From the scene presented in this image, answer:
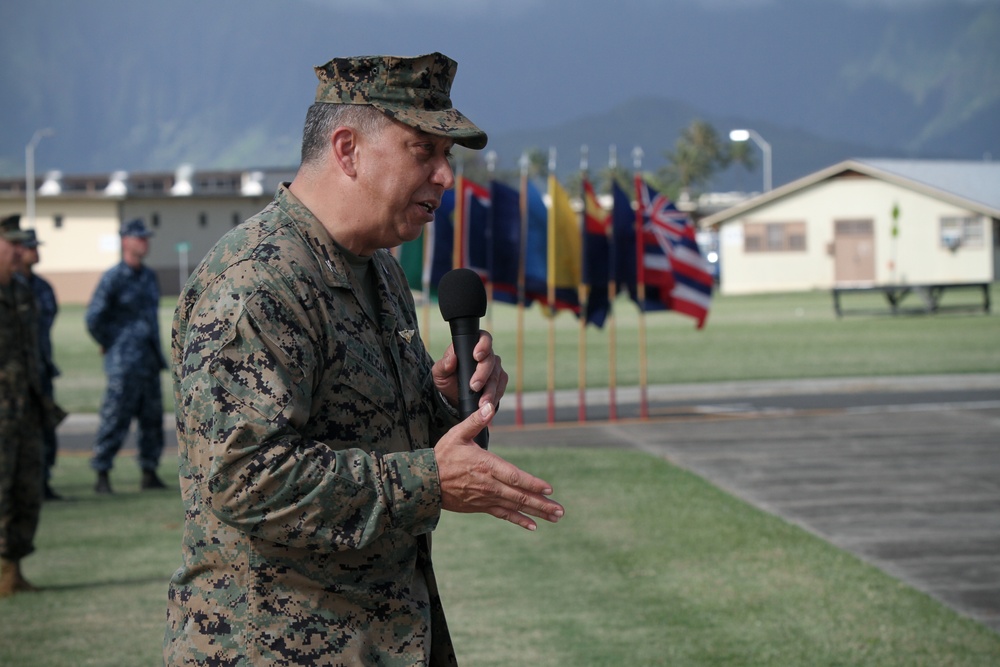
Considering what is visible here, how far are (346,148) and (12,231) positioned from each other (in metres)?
7.03

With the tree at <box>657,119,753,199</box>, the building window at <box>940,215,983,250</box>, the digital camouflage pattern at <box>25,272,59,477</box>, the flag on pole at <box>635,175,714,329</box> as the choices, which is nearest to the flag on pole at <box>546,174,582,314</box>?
the flag on pole at <box>635,175,714,329</box>

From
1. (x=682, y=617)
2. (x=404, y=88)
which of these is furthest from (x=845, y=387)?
(x=404, y=88)

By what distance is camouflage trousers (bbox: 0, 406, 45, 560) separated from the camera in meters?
7.81

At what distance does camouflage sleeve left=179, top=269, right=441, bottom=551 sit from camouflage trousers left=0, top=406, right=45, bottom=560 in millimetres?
5729

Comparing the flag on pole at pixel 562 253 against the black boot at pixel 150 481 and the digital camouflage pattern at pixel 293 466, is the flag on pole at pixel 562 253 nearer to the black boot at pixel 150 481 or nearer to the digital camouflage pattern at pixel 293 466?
the black boot at pixel 150 481

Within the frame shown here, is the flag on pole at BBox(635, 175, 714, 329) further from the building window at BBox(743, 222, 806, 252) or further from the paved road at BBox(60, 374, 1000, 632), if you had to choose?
the building window at BBox(743, 222, 806, 252)

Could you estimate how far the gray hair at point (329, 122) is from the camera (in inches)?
110

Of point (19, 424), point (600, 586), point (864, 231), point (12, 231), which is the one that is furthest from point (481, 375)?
point (864, 231)

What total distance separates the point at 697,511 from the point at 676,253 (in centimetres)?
653

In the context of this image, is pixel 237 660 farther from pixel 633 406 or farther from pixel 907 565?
pixel 633 406

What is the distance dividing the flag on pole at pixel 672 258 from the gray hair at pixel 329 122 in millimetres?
13184

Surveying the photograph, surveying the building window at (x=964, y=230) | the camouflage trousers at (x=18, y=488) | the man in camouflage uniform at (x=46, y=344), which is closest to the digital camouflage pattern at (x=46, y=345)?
the man in camouflage uniform at (x=46, y=344)

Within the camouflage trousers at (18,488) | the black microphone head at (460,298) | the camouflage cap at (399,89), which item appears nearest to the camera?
the camouflage cap at (399,89)

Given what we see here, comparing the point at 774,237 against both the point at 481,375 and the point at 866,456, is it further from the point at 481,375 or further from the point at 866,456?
the point at 481,375
